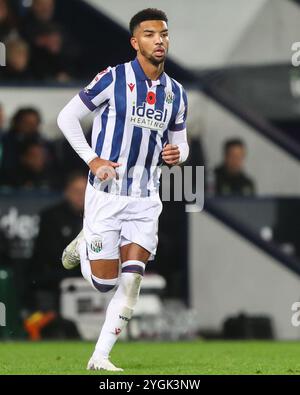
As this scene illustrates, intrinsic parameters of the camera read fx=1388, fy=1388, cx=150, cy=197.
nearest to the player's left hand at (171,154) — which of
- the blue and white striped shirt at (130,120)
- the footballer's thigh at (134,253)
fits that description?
the blue and white striped shirt at (130,120)

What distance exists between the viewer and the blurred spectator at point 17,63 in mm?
14719

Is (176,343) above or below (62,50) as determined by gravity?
below

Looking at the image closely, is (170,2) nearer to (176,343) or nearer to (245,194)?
(245,194)

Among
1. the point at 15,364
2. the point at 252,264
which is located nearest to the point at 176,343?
the point at 252,264

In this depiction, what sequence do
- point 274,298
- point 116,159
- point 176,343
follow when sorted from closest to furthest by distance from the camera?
1. point 116,159
2. point 176,343
3. point 274,298

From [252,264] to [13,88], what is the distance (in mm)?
3166

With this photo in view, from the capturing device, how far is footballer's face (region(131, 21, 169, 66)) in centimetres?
895

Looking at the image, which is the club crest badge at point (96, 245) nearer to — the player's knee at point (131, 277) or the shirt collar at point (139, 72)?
the player's knee at point (131, 277)

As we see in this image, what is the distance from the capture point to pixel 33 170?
47.6ft

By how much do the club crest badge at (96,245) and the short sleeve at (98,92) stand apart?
0.86 meters

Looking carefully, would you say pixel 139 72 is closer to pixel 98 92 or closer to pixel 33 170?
pixel 98 92

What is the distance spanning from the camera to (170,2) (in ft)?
50.3

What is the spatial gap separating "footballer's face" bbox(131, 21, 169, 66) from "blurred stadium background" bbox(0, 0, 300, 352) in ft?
16.7

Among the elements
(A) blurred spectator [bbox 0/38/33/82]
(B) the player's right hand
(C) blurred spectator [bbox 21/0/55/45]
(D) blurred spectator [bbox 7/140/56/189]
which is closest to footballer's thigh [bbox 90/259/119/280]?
(B) the player's right hand
